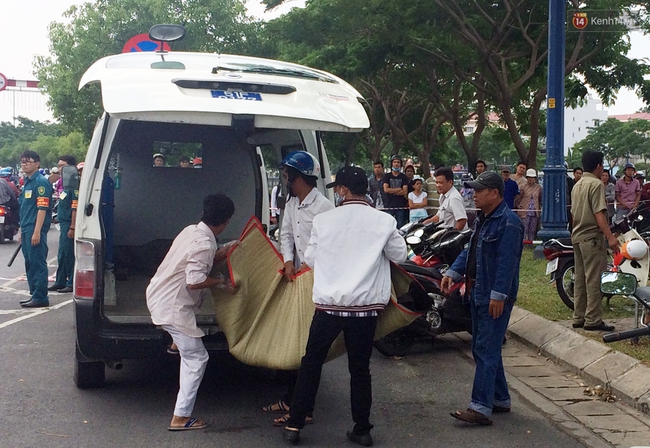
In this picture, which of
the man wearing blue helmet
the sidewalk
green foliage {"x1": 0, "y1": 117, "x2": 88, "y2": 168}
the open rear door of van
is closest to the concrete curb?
the sidewalk

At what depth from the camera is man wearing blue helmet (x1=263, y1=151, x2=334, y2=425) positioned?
5.76m

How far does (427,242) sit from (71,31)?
1373 inches

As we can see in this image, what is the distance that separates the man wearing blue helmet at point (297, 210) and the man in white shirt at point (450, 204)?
263cm

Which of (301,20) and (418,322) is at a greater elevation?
(301,20)

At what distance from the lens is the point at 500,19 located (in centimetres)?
1741

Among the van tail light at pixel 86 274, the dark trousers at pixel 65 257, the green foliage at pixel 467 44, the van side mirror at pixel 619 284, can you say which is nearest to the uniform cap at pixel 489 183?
the van side mirror at pixel 619 284

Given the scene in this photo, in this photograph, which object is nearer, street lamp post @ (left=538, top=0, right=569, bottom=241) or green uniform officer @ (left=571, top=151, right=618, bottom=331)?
green uniform officer @ (left=571, top=151, right=618, bottom=331)

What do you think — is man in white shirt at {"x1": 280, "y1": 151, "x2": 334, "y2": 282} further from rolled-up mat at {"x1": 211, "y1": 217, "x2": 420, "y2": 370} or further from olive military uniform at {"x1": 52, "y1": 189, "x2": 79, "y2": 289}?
olive military uniform at {"x1": 52, "y1": 189, "x2": 79, "y2": 289}

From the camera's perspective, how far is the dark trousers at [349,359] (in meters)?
4.91

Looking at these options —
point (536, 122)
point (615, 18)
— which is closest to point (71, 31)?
point (536, 122)

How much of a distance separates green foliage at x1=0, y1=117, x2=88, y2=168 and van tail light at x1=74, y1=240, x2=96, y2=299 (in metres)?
70.0

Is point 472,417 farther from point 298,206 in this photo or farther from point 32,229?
point 32,229

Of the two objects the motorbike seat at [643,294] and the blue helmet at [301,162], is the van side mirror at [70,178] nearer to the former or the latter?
the blue helmet at [301,162]

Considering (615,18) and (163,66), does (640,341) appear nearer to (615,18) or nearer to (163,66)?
(163,66)
